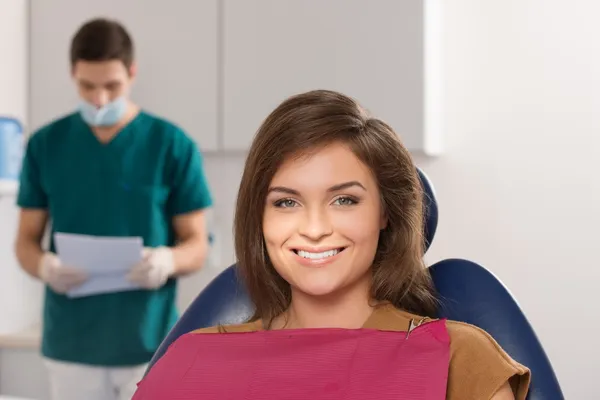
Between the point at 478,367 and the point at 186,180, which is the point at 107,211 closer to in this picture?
the point at 186,180

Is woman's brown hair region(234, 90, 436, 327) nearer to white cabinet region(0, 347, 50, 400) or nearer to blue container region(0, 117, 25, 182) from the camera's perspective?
blue container region(0, 117, 25, 182)

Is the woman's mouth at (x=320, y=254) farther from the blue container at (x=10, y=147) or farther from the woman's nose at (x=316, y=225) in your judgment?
the blue container at (x=10, y=147)

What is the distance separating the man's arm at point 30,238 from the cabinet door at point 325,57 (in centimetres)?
87

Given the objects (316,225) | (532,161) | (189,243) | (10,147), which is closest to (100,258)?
(189,243)

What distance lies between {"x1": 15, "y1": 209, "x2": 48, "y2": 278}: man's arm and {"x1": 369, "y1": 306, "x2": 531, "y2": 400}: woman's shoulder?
1.44 meters

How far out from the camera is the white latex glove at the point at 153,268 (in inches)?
88.8

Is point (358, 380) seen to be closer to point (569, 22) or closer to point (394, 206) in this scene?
point (394, 206)

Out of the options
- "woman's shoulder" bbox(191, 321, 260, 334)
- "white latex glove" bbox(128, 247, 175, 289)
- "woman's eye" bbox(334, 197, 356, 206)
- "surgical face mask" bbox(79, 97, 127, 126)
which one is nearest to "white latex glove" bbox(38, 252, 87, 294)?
"white latex glove" bbox(128, 247, 175, 289)

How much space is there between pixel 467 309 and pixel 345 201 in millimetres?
240

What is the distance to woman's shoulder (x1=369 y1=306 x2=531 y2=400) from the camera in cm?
112

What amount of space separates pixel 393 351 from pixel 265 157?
0.33 m

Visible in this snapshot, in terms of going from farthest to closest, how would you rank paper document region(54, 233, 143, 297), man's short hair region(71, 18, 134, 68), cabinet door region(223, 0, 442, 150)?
cabinet door region(223, 0, 442, 150) → man's short hair region(71, 18, 134, 68) → paper document region(54, 233, 143, 297)

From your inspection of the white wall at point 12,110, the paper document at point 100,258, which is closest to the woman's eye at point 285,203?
the paper document at point 100,258

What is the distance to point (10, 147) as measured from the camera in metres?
3.09
